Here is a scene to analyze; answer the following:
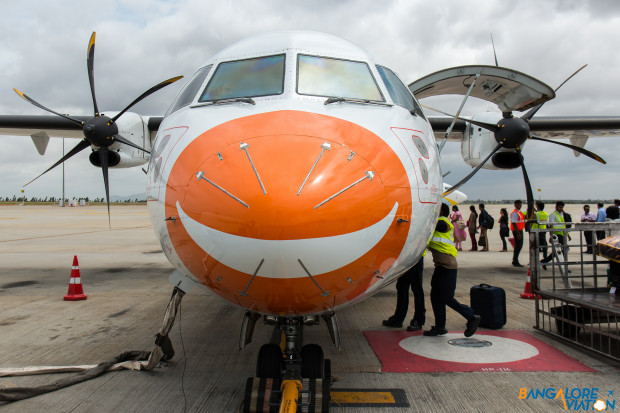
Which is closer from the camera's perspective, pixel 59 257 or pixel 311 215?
pixel 311 215

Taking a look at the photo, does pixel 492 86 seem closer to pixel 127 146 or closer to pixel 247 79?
pixel 247 79

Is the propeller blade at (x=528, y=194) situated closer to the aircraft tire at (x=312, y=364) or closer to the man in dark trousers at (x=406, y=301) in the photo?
the man in dark trousers at (x=406, y=301)

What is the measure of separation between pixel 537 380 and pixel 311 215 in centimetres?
331

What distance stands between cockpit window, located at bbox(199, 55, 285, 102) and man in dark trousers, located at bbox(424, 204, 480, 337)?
297 centimetres

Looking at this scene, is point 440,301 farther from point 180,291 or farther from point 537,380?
point 180,291

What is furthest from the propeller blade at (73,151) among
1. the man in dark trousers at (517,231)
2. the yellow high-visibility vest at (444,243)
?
the man in dark trousers at (517,231)

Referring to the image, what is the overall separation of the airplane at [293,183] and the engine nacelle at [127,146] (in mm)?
5260

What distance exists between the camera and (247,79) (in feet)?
13.2

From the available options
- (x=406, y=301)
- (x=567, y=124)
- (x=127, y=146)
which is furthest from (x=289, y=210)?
(x=567, y=124)

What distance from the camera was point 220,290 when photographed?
118 inches

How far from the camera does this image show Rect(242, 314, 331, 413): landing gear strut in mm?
3311

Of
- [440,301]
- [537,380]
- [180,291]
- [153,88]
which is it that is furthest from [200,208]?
[153,88]

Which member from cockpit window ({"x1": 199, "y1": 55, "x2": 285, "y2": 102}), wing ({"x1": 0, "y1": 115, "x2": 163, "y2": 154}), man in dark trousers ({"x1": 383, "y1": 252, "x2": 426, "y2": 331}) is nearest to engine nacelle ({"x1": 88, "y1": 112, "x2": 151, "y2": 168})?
wing ({"x1": 0, "y1": 115, "x2": 163, "y2": 154})

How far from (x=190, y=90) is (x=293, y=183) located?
2284 millimetres
